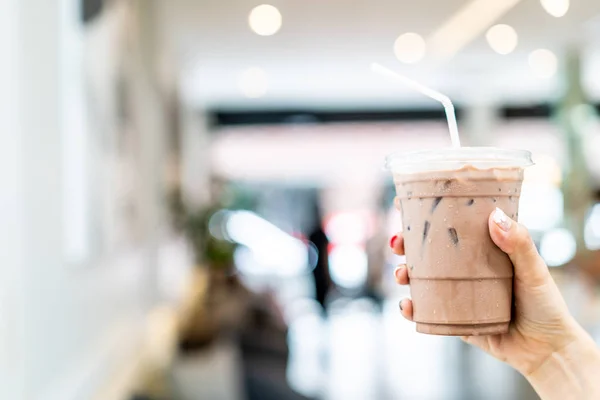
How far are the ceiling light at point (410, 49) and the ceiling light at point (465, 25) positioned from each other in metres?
0.04

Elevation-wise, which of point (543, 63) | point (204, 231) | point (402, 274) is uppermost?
point (543, 63)

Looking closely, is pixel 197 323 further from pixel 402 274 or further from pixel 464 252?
pixel 464 252

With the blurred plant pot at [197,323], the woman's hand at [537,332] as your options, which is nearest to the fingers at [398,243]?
the woman's hand at [537,332]

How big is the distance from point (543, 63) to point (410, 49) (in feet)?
1.84

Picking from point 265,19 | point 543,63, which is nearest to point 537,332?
point 543,63

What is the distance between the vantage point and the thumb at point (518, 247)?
1.09 metres

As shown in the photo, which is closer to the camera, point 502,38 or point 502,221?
point 502,221

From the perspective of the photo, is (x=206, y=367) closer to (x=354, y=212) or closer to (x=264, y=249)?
(x=264, y=249)

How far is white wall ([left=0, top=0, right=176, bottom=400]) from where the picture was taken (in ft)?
6.08

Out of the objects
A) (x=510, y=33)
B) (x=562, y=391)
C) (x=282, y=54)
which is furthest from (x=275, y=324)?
(x=562, y=391)

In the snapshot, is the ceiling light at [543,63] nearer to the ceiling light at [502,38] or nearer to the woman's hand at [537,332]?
the ceiling light at [502,38]

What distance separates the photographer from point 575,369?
1.27m

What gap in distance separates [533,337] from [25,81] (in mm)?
1467

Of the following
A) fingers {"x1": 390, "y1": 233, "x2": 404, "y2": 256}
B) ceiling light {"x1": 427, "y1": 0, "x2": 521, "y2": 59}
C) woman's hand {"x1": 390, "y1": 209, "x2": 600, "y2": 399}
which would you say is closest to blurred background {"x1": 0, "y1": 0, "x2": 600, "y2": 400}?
ceiling light {"x1": 427, "y1": 0, "x2": 521, "y2": 59}
